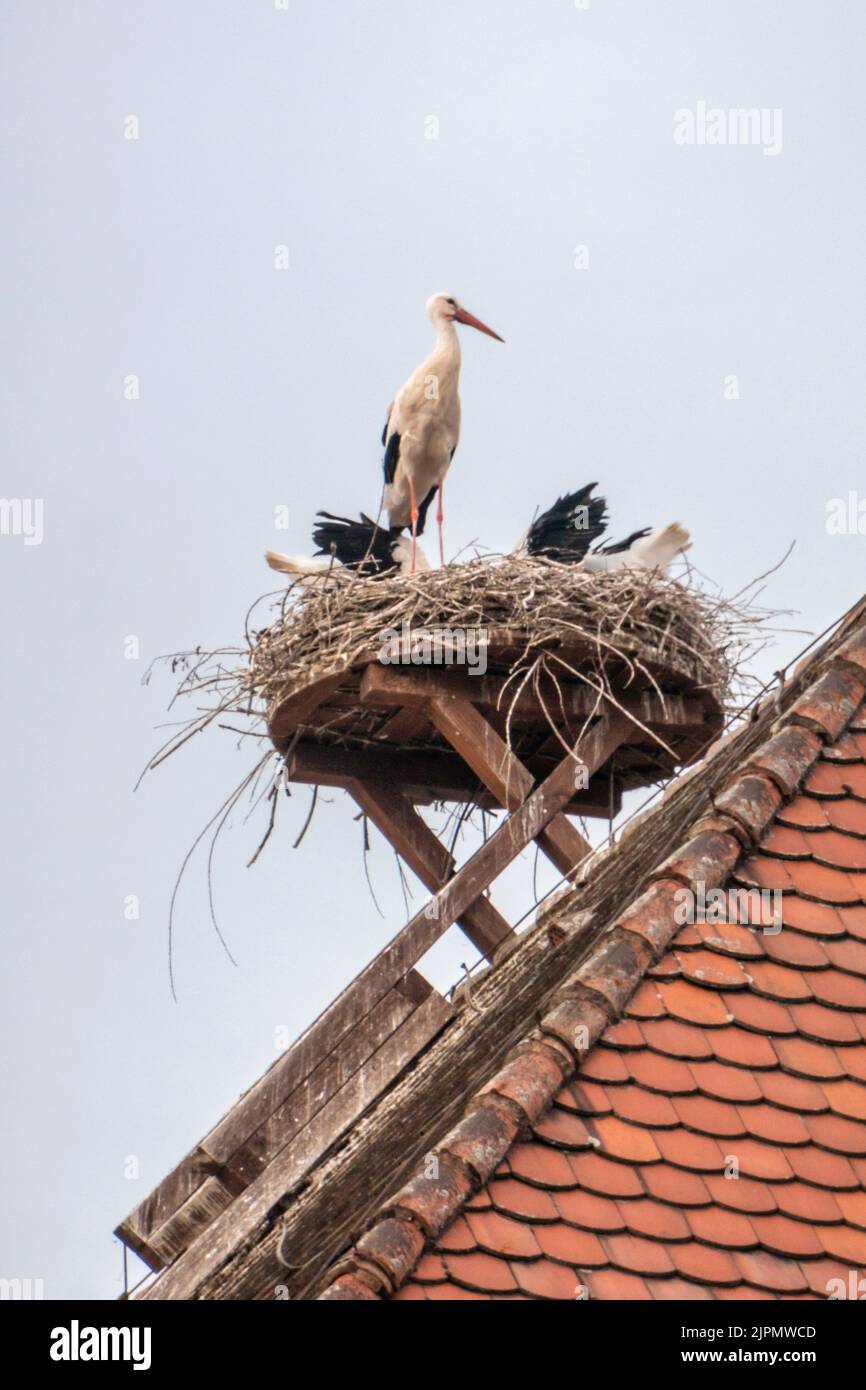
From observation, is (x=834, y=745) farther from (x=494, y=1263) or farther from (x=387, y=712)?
(x=387, y=712)

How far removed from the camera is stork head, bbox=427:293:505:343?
11977mm

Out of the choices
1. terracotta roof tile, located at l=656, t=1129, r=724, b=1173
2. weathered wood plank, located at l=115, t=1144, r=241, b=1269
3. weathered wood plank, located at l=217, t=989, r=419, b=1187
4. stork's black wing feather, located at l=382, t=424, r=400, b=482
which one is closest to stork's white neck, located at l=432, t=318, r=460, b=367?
stork's black wing feather, located at l=382, t=424, r=400, b=482

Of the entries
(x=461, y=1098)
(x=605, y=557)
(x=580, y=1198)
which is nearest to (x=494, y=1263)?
(x=580, y=1198)

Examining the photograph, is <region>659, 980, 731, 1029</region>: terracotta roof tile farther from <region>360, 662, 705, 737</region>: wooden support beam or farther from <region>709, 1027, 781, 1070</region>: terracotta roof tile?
<region>360, 662, 705, 737</region>: wooden support beam

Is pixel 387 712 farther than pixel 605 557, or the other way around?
pixel 605 557

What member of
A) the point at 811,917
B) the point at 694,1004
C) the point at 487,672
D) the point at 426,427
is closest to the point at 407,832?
the point at 487,672

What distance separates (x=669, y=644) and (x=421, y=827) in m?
1.42

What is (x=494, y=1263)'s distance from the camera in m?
4.19

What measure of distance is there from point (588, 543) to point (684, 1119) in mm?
6197

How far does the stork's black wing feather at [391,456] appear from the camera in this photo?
11766 mm

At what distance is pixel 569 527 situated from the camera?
10.4 metres

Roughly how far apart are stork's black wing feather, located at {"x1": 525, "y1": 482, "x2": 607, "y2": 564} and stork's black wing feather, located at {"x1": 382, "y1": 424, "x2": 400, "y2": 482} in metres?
1.40

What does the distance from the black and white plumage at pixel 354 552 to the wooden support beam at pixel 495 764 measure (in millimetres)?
1801

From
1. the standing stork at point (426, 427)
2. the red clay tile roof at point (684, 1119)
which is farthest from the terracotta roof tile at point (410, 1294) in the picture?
the standing stork at point (426, 427)
